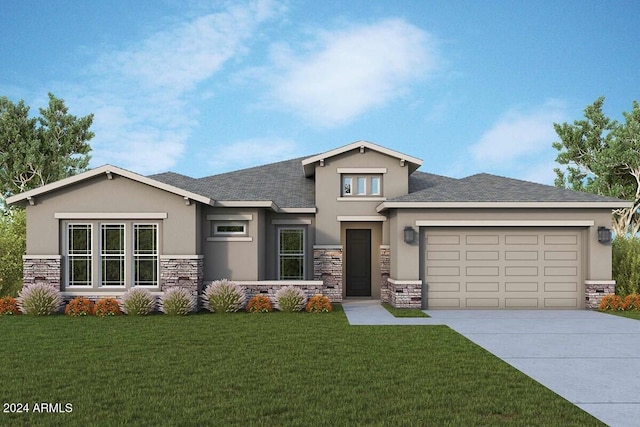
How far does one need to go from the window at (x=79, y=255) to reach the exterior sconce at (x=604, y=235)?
14465 mm

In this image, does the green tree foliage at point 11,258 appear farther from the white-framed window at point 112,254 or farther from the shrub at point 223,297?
the shrub at point 223,297

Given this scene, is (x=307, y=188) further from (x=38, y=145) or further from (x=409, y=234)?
(x=38, y=145)

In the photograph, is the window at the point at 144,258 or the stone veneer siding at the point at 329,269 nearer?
the window at the point at 144,258

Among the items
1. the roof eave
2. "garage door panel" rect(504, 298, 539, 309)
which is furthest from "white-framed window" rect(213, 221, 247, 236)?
"garage door panel" rect(504, 298, 539, 309)

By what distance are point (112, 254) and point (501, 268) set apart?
11.1 m

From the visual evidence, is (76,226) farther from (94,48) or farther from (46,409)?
(94,48)

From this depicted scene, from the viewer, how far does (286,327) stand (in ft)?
39.5

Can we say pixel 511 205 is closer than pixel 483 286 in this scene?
Yes

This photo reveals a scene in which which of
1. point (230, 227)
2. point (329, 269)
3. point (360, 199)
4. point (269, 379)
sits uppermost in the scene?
point (360, 199)

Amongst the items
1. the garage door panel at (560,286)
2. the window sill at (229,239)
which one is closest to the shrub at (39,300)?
the window sill at (229,239)

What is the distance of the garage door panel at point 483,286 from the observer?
1565cm

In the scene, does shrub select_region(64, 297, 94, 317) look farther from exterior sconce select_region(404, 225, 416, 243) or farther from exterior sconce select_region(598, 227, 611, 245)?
exterior sconce select_region(598, 227, 611, 245)

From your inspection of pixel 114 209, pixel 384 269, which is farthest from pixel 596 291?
pixel 114 209

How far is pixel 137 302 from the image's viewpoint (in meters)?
14.3
